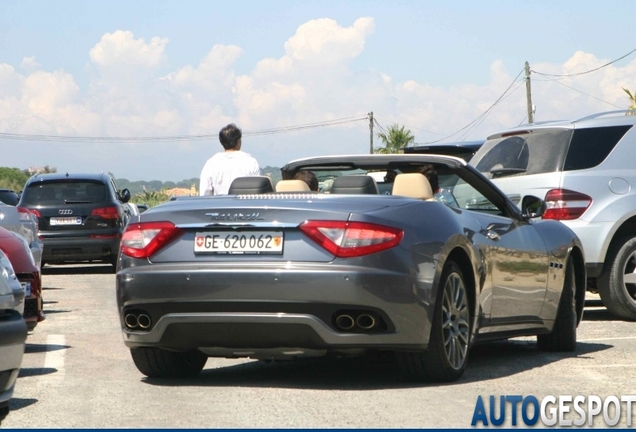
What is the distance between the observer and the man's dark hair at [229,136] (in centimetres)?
1224

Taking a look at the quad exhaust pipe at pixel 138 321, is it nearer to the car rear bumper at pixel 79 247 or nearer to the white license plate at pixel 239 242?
the white license plate at pixel 239 242

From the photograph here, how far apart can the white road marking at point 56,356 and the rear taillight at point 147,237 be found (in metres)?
1.05

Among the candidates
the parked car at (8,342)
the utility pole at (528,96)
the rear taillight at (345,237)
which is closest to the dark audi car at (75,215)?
the rear taillight at (345,237)

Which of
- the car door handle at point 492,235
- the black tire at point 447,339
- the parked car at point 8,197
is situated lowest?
the parked car at point 8,197

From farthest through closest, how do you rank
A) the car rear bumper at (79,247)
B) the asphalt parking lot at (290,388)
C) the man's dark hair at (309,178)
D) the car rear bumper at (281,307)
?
the car rear bumper at (79,247), the man's dark hair at (309,178), the car rear bumper at (281,307), the asphalt parking lot at (290,388)

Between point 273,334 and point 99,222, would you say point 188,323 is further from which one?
point 99,222

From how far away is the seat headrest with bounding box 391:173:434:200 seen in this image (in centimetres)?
822

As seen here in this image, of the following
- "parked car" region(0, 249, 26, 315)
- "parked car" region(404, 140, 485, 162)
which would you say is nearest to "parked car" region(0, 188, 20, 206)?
"parked car" region(404, 140, 485, 162)

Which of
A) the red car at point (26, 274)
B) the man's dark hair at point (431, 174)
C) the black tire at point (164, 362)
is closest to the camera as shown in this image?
the black tire at point (164, 362)

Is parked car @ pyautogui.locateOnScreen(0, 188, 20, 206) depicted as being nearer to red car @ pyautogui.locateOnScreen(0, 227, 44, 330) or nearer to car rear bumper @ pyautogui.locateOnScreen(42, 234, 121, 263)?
car rear bumper @ pyautogui.locateOnScreen(42, 234, 121, 263)

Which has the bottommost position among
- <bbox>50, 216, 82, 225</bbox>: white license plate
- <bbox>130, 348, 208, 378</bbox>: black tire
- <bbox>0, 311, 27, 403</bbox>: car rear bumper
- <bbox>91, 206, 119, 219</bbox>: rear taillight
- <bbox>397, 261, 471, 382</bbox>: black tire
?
<bbox>50, 216, 82, 225</bbox>: white license plate

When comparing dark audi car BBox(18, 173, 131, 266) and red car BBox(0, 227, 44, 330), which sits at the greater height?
red car BBox(0, 227, 44, 330)

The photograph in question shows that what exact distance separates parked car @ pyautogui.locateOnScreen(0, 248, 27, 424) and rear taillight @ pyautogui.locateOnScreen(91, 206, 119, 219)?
16886 mm

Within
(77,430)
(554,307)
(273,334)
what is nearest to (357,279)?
(273,334)
